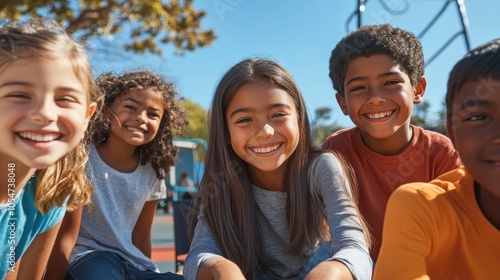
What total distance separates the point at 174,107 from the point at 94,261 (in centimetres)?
79

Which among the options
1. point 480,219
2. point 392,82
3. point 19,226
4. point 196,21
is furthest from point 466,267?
point 196,21

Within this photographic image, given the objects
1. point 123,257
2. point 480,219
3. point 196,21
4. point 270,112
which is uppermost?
point 196,21

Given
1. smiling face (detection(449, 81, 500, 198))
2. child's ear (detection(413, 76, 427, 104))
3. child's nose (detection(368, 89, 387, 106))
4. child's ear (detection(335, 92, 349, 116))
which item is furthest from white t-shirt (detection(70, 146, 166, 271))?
smiling face (detection(449, 81, 500, 198))

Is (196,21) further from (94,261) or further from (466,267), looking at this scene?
(466,267)

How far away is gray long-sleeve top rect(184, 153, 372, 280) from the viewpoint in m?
1.26

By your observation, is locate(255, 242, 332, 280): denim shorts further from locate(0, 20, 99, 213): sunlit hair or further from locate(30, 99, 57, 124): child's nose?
locate(30, 99, 57, 124): child's nose

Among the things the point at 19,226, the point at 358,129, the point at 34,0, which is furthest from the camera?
the point at 34,0

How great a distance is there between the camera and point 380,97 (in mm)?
1785

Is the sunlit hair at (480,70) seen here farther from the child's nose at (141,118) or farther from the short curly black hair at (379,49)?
the child's nose at (141,118)

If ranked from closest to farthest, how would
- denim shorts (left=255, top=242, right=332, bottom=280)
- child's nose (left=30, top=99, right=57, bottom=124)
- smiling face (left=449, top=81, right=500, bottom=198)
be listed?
smiling face (left=449, top=81, right=500, bottom=198)
child's nose (left=30, top=99, right=57, bottom=124)
denim shorts (left=255, top=242, right=332, bottom=280)

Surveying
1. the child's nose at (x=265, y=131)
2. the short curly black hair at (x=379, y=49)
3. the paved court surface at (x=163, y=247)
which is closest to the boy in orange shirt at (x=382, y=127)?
the short curly black hair at (x=379, y=49)

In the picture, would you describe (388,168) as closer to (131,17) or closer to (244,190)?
(244,190)

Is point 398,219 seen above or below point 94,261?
above

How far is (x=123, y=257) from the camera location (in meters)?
1.86
